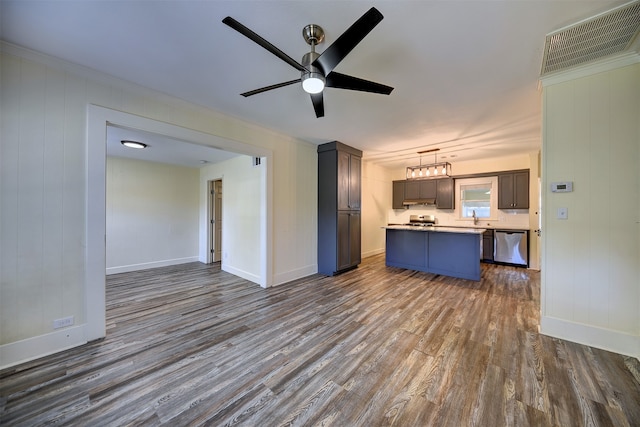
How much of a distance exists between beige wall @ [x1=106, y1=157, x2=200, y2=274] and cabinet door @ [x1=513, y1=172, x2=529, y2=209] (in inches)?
321

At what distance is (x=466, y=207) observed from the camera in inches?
252

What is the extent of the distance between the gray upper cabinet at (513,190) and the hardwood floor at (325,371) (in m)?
3.26

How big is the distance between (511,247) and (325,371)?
18.8 feet

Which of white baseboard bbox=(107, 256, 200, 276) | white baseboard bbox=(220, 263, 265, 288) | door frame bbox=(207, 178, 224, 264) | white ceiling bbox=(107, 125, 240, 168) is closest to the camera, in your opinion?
white ceiling bbox=(107, 125, 240, 168)

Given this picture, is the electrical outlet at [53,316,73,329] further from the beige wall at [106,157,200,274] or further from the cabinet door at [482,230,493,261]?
the cabinet door at [482,230,493,261]

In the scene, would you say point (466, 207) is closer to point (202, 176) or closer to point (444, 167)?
point (444, 167)

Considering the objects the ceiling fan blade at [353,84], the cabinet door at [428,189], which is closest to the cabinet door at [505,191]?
the cabinet door at [428,189]

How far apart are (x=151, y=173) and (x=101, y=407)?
16.9 feet

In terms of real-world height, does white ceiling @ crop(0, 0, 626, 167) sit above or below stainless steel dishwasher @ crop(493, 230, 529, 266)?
above

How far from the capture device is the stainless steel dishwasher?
5242 millimetres

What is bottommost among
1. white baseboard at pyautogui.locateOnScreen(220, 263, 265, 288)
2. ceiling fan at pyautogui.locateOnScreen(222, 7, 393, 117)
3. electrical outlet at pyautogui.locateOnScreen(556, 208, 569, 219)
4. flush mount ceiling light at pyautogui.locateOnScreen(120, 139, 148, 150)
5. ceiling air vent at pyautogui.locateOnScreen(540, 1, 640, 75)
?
white baseboard at pyautogui.locateOnScreen(220, 263, 265, 288)

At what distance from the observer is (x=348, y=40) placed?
141 centimetres

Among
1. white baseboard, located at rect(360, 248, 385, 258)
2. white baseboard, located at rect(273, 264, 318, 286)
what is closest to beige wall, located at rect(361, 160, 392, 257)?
white baseboard, located at rect(360, 248, 385, 258)

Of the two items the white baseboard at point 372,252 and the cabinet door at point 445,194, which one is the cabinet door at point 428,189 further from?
the white baseboard at point 372,252
